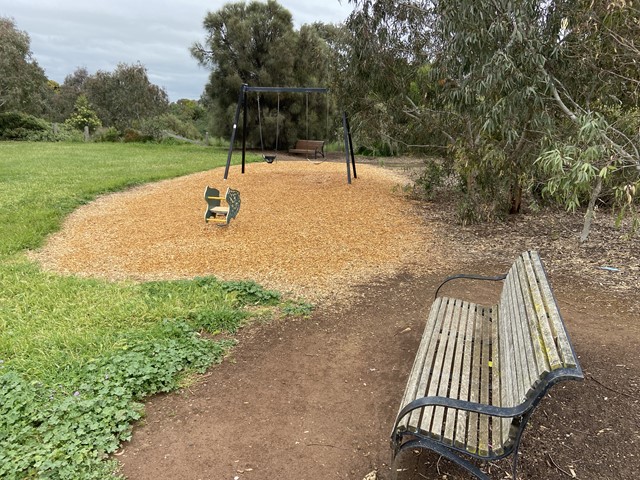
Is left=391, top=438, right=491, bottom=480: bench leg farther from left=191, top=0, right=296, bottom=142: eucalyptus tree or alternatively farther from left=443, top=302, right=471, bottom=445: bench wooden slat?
left=191, top=0, right=296, bottom=142: eucalyptus tree

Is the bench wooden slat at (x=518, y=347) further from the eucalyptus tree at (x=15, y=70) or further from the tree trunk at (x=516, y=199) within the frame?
the eucalyptus tree at (x=15, y=70)

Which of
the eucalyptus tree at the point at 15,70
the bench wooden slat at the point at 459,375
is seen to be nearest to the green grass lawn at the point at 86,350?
the bench wooden slat at the point at 459,375

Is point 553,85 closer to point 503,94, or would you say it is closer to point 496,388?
point 503,94

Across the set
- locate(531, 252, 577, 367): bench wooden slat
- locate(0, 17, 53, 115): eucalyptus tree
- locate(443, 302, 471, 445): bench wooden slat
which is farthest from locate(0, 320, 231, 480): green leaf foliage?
locate(0, 17, 53, 115): eucalyptus tree

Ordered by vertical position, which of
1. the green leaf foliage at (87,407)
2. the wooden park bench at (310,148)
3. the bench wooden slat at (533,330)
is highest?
the wooden park bench at (310,148)

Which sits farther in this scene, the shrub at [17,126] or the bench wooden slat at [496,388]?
the shrub at [17,126]

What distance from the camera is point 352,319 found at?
13.7 feet

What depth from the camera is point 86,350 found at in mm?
3396

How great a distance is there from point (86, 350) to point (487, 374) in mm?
2917

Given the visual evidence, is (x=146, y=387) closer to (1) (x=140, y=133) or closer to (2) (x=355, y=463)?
(2) (x=355, y=463)

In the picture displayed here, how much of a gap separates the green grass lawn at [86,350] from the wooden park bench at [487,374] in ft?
5.47

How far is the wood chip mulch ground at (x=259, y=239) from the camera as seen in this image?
5473 mm

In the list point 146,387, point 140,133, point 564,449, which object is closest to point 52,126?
point 140,133

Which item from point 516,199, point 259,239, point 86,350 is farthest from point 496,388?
point 516,199
